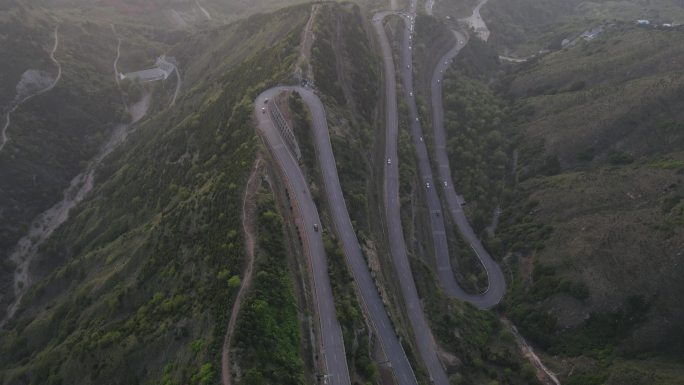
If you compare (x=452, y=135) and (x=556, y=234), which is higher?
(x=452, y=135)

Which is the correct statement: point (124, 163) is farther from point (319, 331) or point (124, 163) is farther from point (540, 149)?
point (540, 149)

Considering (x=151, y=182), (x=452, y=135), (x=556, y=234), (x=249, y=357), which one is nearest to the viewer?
(x=249, y=357)

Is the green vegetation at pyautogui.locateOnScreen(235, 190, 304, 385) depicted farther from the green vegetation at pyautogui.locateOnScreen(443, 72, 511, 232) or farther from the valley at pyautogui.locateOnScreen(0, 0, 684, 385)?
the green vegetation at pyautogui.locateOnScreen(443, 72, 511, 232)

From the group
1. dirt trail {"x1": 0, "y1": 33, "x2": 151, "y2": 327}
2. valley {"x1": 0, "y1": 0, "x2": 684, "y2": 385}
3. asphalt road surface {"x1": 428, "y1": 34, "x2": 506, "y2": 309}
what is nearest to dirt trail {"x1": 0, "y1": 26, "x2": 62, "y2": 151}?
valley {"x1": 0, "y1": 0, "x2": 684, "y2": 385}

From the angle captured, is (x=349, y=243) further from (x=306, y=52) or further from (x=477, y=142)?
(x=477, y=142)

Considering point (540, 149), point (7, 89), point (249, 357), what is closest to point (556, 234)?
point (540, 149)

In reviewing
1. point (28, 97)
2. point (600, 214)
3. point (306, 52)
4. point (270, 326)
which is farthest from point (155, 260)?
point (28, 97)

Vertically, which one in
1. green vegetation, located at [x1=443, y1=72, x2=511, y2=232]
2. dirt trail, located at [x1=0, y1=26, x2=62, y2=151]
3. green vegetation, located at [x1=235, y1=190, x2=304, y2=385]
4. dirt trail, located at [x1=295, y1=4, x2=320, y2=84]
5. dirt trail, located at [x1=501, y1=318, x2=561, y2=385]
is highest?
dirt trail, located at [x1=0, y1=26, x2=62, y2=151]
